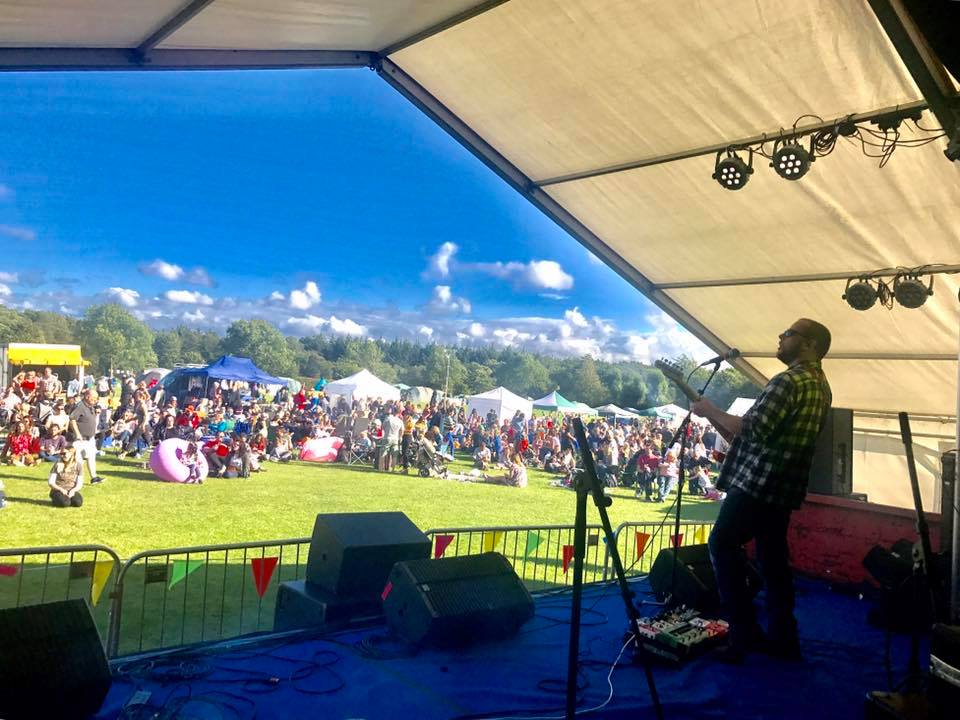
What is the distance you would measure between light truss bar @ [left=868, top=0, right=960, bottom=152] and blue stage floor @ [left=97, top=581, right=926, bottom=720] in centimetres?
286

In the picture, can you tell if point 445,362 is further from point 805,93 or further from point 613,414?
point 805,93

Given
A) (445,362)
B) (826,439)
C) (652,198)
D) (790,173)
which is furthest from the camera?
(445,362)

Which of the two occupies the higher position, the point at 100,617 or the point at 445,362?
the point at 445,362

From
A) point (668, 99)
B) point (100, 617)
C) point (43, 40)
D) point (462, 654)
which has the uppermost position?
point (668, 99)

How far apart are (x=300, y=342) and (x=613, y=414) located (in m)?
27.5

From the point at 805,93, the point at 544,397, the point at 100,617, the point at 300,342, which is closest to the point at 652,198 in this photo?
the point at 805,93

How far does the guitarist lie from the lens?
2734 mm

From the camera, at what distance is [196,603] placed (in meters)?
5.38

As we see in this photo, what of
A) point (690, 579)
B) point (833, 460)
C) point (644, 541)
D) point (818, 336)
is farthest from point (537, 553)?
point (818, 336)

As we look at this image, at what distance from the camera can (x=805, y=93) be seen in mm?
4207

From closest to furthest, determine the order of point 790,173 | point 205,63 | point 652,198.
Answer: point 205,63, point 790,173, point 652,198

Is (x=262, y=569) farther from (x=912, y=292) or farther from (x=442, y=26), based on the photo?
(x=912, y=292)

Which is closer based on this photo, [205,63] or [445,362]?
[205,63]

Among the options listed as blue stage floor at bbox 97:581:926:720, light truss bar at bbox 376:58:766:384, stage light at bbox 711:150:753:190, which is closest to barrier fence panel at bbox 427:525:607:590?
blue stage floor at bbox 97:581:926:720
